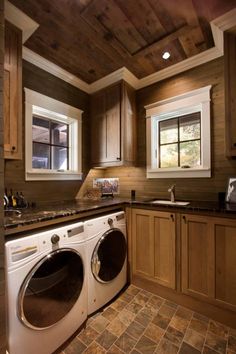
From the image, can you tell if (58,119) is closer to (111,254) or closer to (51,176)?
(51,176)

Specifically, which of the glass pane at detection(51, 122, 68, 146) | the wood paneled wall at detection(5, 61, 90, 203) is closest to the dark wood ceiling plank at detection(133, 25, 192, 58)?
the wood paneled wall at detection(5, 61, 90, 203)

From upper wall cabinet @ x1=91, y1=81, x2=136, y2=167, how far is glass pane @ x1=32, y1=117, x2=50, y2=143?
0.65 metres

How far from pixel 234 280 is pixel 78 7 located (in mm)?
2495

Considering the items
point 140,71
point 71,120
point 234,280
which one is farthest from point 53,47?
point 234,280

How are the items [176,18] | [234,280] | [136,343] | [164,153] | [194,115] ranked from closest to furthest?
1. [136,343]
2. [234,280]
3. [176,18]
4. [194,115]
5. [164,153]

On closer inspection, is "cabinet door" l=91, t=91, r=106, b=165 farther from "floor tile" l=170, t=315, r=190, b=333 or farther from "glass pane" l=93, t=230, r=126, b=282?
"floor tile" l=170, t=315, r=190, b=333

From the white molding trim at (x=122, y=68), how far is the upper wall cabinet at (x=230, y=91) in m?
0.12

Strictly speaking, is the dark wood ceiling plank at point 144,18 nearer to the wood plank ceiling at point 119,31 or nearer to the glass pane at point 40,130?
the wood plank ceiling at point 119,31

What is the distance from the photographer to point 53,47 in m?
1.84

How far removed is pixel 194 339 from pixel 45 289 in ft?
3.82

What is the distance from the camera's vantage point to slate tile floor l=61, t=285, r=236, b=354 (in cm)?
126

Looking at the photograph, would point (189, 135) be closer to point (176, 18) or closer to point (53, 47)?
point (176, 18)

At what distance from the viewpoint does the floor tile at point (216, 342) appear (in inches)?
49.1

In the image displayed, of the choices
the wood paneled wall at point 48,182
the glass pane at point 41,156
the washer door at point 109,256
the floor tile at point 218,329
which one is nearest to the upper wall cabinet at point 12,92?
the wood paneled wall at point 48,182
